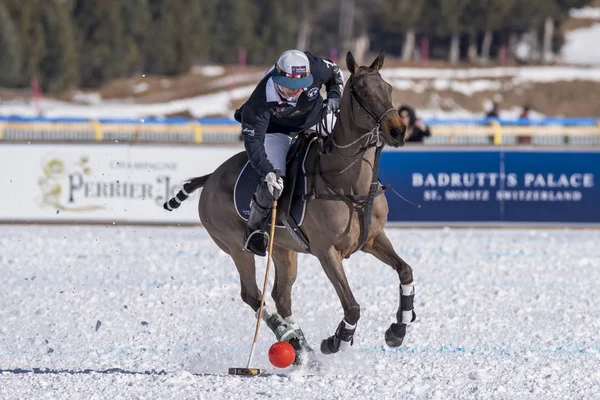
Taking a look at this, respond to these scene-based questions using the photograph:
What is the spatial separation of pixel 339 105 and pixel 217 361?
2295mm

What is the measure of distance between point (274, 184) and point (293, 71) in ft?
2.81

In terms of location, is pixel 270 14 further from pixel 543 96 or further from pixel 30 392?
pixel 30 392

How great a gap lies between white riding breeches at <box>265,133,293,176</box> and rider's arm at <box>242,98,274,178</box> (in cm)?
30

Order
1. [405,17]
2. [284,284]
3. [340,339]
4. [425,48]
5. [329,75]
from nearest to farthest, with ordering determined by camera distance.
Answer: [340,339], [329,75], [284,284], [425,48], [405,17]

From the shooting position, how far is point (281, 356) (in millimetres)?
7641

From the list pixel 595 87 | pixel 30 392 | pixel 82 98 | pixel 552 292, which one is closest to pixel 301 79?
pixel 30 392

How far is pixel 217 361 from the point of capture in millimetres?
8422

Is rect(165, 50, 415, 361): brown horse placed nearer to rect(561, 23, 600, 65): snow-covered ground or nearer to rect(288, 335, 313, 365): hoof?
rect(288, 335, 313, 365): hoof

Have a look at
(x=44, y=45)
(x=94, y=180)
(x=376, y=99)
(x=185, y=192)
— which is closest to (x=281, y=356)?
(x=376, y=99)

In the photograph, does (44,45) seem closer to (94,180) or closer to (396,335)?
(94,180)

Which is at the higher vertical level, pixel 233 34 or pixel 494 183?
pixel 494 183

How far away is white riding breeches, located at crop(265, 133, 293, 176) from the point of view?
828 centimetres

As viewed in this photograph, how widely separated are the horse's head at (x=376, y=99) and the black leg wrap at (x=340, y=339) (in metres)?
1.52

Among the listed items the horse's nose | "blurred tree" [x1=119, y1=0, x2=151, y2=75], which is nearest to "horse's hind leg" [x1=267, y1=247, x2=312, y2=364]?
the horse's nose
